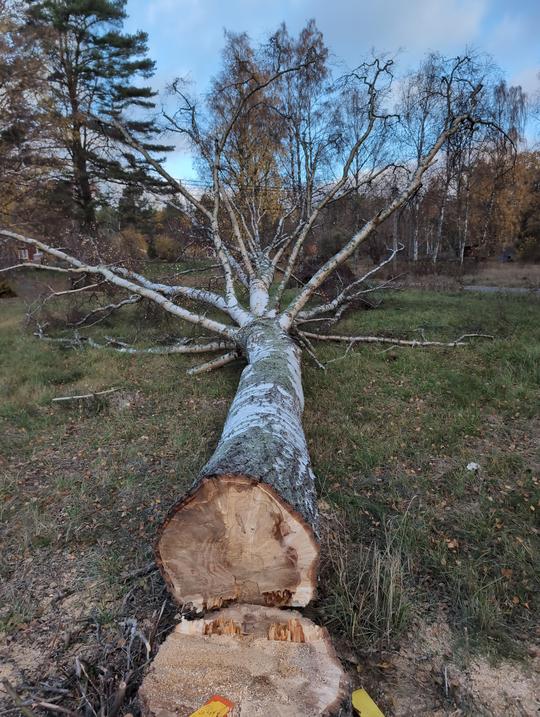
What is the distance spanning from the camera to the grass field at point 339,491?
2012mm

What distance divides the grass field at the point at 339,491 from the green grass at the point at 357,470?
1 cm

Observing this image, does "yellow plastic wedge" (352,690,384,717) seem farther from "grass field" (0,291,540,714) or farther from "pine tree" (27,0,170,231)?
"pine tree" (27,0,170,231)

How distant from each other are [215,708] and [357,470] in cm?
220

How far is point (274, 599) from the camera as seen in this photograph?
1979 millimetres

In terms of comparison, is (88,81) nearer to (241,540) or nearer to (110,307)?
(110,307)

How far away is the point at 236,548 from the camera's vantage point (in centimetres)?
193

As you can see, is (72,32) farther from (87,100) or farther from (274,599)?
(274,599)

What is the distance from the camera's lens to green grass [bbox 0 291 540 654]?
215 cm

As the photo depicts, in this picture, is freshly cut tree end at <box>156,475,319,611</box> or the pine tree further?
the pine tree

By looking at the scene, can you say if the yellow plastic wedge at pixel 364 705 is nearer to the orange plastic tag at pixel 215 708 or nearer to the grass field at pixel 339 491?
the grass field at pixel 339 491

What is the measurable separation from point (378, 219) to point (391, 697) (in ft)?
18.4

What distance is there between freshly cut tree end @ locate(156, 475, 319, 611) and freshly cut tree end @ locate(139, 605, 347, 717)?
18 cm

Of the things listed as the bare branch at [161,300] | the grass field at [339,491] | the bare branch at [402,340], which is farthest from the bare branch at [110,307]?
the bare branch at [402,340]

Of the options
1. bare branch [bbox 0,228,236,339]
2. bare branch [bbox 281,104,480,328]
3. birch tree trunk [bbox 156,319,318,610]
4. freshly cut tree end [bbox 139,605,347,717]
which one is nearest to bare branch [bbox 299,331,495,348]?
bare branch [bbox 281,104,480,328]
